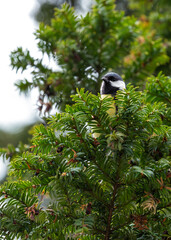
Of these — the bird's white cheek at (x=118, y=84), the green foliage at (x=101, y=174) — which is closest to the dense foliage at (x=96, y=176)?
the green foliage at (x=101, y=174)

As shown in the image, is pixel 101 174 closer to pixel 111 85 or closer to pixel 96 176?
pixel 96 176

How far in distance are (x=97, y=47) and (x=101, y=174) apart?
481 mm

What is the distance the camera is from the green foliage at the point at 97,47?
2.70ft

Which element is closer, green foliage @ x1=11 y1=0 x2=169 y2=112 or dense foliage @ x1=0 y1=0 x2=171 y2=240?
dense foliage @ x1=0 y1=0 x2=171 y2=240

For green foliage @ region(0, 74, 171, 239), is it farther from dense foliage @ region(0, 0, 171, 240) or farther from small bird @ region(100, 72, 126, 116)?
small bird @ region(100, 72, 126, 116)

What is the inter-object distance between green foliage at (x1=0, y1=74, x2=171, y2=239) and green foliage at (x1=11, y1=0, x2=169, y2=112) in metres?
0.38

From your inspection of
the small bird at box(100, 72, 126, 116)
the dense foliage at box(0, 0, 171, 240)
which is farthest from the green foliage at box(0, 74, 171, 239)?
the small bird at box(100, 72, 126, 116)

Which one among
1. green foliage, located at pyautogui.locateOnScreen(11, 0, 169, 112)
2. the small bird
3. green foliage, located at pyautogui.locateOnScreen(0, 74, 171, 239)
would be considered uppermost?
green foliage, located at pyautogui.locateOnScreen(11, 0, 169, 112)

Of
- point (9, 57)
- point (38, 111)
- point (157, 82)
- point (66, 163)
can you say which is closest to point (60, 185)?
point (66, 163)

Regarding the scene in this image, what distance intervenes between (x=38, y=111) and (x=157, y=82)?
0.53 m

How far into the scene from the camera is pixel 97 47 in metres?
0.88

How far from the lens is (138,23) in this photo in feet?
2.87

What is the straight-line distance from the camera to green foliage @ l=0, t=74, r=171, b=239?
1.64 ft

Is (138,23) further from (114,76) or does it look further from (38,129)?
(38,129)
